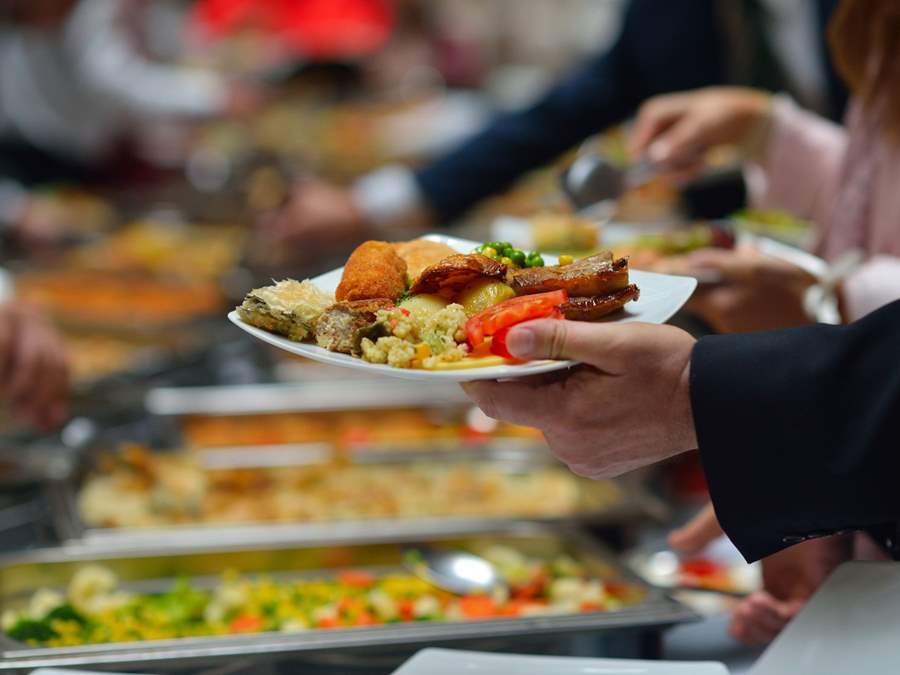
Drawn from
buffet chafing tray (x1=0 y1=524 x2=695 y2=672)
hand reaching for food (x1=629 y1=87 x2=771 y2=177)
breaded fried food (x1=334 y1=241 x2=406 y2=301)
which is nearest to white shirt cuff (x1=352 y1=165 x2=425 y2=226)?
hand reaching for food (x1=629 y1=87 x2=771 y2=177)

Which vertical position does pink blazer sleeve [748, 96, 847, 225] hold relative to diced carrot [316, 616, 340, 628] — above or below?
above

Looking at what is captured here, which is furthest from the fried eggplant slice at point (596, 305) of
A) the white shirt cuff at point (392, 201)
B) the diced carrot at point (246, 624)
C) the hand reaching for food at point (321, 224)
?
the hand reaching for food at point (321, 224)

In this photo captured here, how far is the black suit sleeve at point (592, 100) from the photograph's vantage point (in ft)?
10.4

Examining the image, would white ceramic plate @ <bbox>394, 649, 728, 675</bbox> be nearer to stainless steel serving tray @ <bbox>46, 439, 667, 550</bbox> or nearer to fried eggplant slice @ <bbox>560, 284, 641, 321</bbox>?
fried eggplant slice @ <bbox>560, 284, 641, 321</bbox>

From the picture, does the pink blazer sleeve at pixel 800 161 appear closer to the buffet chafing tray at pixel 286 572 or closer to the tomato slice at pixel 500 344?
the buffet chafing tray at pixel 286 572

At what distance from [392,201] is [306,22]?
6023mm

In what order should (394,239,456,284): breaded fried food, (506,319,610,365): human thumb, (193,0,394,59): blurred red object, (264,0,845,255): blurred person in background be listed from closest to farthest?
(506,319,610,365): human thumb < (394,239,456,284): breaded fried food < (264,0,845,255): blurred person in background < (193,0,394,59): blurred red object

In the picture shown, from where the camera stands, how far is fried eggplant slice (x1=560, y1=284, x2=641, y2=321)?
3.81ft

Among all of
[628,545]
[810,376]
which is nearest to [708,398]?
[810,376]

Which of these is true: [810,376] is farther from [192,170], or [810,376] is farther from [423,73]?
[423,73]

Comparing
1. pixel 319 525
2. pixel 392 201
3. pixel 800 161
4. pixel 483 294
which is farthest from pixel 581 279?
pixel 392 201

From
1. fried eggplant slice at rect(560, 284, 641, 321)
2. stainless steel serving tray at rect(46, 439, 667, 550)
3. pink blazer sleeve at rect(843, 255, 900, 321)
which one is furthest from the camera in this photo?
stainless steel serving tray at rect(46, 439, 667, 550)

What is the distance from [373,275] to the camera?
1226 mm

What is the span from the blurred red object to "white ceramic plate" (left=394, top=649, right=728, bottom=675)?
27.0ft
